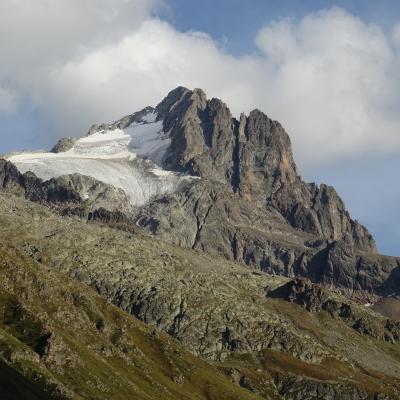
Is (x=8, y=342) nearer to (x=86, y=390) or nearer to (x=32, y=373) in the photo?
(x=32, y=373)

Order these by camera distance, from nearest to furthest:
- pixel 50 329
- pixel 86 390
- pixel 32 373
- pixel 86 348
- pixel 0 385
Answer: pixel 0 385 → pixel 32 373 → pixel 86 390 → pixel 50 329 → pixel 86 348

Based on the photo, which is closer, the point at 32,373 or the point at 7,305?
the point at 32,373

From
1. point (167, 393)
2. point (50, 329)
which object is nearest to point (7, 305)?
point (50, 329)

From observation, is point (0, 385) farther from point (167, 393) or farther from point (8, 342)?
point (167, 393)

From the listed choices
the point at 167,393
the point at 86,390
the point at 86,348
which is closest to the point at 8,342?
the point at 86,390

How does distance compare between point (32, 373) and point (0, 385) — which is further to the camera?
point (32, 373)

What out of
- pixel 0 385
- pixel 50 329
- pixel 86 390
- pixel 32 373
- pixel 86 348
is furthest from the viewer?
pixel 86 348

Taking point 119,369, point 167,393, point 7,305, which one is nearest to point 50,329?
point 7,305

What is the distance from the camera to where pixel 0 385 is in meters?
134

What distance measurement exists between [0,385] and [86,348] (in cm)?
5771

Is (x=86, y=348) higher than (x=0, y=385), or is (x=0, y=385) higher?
(x=86, y=348)

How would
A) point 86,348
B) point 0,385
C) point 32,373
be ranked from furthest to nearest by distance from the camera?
point 86,348
point 32,373
point 0,385

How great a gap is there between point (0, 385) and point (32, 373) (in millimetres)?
19066

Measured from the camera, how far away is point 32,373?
152625 mm
